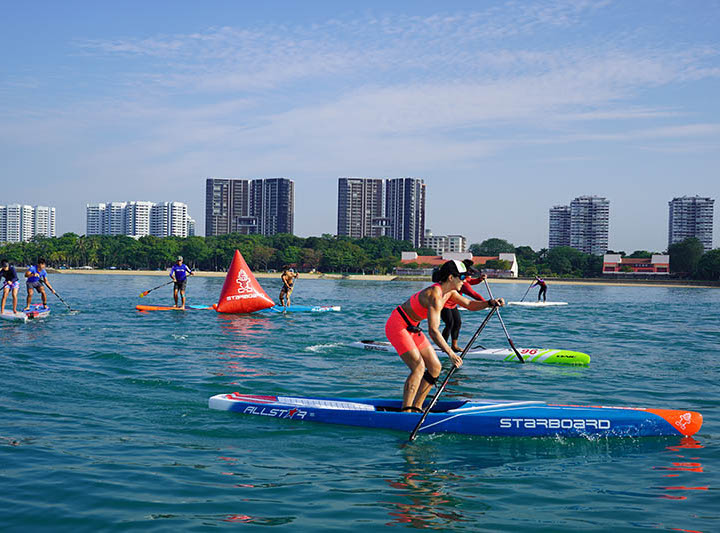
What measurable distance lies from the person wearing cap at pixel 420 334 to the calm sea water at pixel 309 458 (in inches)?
26.3

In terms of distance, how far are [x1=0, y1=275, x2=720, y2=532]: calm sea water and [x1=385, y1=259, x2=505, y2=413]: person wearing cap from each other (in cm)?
67

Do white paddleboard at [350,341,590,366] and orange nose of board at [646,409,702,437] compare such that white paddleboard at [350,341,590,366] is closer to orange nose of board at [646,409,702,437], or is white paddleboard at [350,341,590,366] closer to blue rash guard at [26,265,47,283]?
orange nose of board at [646,409,702,437]

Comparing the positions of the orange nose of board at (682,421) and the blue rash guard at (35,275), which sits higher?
the blue rash guard at (35,275)

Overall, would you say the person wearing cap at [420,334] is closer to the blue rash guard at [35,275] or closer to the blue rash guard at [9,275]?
the blue rash guard at [9,275]

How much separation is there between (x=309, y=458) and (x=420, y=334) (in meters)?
2.21

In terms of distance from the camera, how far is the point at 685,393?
35.0 ft

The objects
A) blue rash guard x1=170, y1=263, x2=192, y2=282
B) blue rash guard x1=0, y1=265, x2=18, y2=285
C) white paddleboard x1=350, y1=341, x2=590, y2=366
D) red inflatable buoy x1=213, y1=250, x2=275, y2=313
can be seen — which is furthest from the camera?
blue rash guard x1=170, y1=263, x2=192, y2=282

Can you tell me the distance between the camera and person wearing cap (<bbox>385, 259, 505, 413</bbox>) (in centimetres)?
766

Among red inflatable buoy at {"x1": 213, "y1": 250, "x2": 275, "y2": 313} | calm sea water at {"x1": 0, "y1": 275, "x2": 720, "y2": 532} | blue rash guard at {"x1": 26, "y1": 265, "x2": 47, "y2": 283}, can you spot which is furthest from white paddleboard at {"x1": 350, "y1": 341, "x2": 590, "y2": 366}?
blue rash guard at {"x1": 26, "y1": 265, "x2": 47, "y2": 283}

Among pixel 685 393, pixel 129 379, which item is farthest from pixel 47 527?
pixel 685 393

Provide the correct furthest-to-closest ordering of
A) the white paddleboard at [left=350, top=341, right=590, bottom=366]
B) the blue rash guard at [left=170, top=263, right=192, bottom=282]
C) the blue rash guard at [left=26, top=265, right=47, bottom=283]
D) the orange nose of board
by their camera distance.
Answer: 1. the blue rash guard at [left=170, top=263, right=192, bottom=282]
2. the blue rash guard at [left=26, top=265, right=47, bottom=283]
3. the white paddleboard at [left=350, top=341, right=590, bottom=366]
4. the orange nose of board

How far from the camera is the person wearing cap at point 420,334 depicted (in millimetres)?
7656

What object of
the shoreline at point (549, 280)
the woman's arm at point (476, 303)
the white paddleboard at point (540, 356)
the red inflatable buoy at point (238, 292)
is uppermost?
the woman's arm at point (476, 303)

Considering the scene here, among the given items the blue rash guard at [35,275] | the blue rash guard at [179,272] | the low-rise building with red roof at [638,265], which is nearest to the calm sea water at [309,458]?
the blue rash guard at [35,275]
